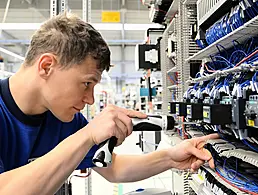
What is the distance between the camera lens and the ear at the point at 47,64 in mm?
736

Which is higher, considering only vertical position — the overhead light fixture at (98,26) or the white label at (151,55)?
the overhead light fixture at (98,26)

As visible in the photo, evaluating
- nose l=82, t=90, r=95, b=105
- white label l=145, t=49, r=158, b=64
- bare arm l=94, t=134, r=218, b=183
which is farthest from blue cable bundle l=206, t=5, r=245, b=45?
white label l=145, t=49, r=158, b=64

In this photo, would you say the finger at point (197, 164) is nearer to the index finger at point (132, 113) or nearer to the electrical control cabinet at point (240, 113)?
the electrical control cabinet at point (240, 113)

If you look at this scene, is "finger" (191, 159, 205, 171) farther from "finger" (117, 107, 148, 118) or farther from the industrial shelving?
the industrial shelving

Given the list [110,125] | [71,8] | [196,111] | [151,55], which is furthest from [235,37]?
[71,8]

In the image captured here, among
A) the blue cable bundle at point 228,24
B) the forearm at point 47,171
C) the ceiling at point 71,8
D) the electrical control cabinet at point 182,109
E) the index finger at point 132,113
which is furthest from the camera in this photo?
the ceiling at point 71,8

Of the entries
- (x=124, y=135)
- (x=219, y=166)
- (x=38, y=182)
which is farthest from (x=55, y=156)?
(x=219, y=166)

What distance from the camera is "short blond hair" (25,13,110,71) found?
0.74 m

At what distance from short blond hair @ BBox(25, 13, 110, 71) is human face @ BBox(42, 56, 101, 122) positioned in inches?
0.9

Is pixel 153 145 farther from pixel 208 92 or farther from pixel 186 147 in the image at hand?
pixel 186 147

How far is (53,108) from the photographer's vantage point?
2.70 ft

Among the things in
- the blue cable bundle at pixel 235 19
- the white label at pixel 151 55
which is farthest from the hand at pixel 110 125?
the white label at pixel 151 55

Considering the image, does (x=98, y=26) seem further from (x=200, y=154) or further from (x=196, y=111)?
(x=200, y=154)

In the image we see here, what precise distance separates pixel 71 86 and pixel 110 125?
0.19 metres
